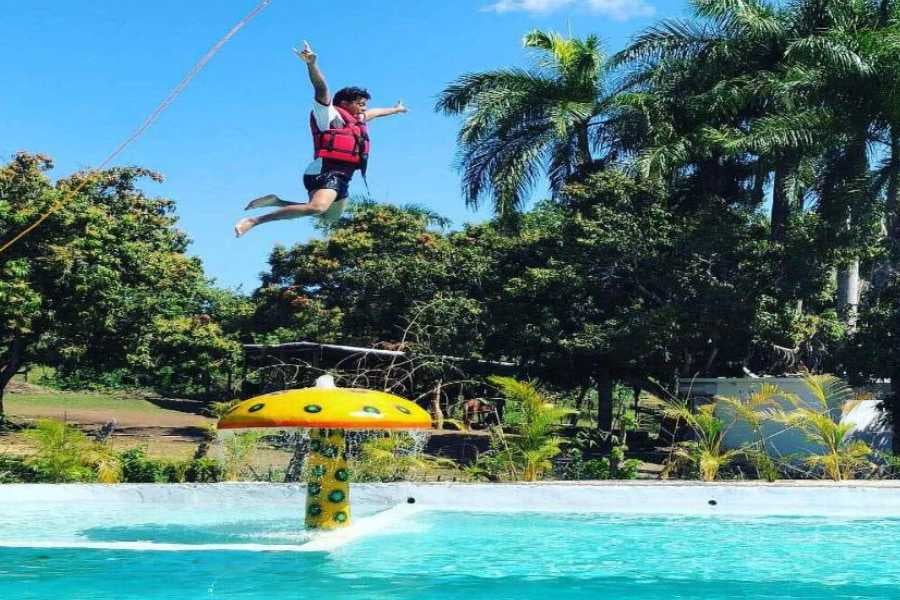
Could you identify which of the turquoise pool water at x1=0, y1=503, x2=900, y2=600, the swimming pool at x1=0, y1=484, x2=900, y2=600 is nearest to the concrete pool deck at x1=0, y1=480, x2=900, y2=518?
the swimming pool at x1=0, y1=484, x2=900, y2=600

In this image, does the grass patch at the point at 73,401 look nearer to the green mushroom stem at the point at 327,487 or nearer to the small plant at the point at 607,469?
the small plant at the point at 607,469

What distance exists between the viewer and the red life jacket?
8891 mm

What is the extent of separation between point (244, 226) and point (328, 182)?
2.74 feet

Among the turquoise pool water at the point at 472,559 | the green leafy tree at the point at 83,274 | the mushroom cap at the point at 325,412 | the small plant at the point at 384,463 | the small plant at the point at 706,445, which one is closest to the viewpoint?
the turquoise pool water at the point at 472,559

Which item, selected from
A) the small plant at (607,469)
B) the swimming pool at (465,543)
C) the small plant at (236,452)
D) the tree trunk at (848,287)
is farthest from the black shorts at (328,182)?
the tree trunk at (848,287)

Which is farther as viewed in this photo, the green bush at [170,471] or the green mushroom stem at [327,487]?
the green bush at [170,471]

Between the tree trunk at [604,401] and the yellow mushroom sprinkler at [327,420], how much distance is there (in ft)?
55.7

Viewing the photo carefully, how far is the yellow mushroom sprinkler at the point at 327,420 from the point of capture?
956cm

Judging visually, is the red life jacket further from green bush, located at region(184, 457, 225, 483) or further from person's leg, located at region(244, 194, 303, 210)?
green bush, located at region(184, 457, 225, 483)

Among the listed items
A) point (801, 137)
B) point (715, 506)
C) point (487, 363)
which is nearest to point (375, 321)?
point (487, 363)

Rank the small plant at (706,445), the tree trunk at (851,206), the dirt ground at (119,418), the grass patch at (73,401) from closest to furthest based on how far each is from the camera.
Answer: the small plant at (706,445)
the tree trunk at (851,206)
the dirt ground at (119,418)
the grass patch at (73,401)

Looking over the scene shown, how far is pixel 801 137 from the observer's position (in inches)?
883

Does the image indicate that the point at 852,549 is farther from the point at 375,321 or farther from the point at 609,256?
the point at 375,321

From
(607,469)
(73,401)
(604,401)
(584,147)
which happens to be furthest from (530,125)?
(73,401)
